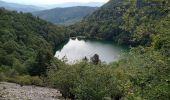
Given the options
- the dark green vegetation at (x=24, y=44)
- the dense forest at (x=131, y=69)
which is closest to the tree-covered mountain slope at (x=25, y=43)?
the dark green vegetation at (x=24, y=44)

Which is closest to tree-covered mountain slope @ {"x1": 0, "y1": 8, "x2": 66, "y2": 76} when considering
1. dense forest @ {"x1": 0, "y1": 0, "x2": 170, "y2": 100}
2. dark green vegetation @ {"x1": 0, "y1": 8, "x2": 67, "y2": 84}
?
dark green vegetation @ {"x1": 0, "y1": 8, "x2": 67, "y2": 84}

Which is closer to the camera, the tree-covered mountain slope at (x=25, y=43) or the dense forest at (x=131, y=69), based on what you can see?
the dense forest at (x=131, y=69)

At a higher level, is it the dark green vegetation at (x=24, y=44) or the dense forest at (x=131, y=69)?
the dense forest at (x=131, y=69)

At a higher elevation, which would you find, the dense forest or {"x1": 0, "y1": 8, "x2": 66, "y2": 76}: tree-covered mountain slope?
the dense forest

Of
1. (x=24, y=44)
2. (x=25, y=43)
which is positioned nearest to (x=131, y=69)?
(x=24, y=44)

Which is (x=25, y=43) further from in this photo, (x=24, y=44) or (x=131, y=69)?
(x=131, y=69)

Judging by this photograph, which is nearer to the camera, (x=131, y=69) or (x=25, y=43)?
(x=131, y=69)

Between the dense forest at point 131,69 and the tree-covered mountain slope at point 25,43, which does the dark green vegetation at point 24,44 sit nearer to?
the tree-covered mountain slope at point 25,43

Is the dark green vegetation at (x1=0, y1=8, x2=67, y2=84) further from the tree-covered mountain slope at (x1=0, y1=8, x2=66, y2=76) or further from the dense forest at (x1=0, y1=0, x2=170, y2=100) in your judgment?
the dense forest at (x1=0, y1=0, x2=170, y2=100)

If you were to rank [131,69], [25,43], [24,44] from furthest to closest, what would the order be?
[25,43], [24,44], [131,69]

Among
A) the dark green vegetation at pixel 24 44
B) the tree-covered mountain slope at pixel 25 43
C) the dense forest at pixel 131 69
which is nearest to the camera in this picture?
the dense forest at pixel 131 69
